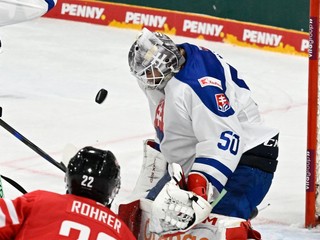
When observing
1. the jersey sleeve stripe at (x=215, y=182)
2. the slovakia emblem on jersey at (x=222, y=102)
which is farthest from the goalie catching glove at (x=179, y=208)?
the slovakia emblem on jersey at (x=222, y=102)

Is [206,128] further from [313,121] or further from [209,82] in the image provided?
[313,121]

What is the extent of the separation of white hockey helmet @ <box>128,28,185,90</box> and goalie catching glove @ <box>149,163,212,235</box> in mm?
416

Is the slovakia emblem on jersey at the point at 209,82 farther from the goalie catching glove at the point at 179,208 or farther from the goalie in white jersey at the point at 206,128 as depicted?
the goalie catching glove at the point at 179,208

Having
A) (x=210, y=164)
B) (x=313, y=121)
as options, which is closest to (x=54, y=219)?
(x=210, y=164)

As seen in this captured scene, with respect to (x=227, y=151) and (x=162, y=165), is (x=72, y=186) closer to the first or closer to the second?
(x=227, y=151)

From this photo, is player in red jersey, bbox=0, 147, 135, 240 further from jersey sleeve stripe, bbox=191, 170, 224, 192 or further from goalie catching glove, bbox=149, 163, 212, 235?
jersey sleeve stripe, bbox=191, 170, 224, 192

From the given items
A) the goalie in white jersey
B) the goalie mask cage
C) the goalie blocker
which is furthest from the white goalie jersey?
the goalie mask cage

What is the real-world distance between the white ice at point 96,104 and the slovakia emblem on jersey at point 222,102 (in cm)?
76

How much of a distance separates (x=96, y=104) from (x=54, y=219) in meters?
4.12

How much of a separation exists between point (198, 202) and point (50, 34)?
5.56 m

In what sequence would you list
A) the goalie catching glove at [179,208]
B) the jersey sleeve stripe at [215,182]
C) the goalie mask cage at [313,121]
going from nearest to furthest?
the goalie catching glove at [179,208], the jersey sleeve stripe at [215,182], the goalie mask cage at [313,121]

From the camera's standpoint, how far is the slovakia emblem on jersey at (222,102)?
340 cm

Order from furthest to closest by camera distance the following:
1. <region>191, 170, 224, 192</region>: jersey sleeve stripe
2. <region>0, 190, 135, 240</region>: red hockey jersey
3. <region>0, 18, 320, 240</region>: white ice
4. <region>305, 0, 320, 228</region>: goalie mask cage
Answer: <region>0, 18, 320, 240</region>: white ice, <region>305, 0, 320, 228</region>: goalie mask cage, <region>191, 170, 224, 192</region>: jersey sleeve stripe, <region>0, 190, 135, 240</region>: red hockey jersey

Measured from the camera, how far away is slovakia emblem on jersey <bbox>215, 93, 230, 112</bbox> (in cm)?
340
